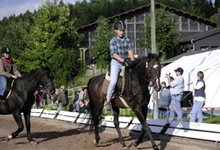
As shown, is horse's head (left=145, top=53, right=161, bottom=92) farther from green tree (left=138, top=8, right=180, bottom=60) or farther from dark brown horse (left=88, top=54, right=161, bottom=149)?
green tree (left=138, top=8, right=180, bottom=60)

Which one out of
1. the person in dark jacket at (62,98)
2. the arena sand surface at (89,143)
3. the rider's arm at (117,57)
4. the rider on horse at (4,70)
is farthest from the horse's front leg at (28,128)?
the person in dark jacket at (62,98)

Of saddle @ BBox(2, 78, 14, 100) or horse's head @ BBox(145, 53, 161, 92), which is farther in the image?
saddle @ BBox(2, 78, 14, 100)

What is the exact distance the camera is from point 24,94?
9656 millimetres

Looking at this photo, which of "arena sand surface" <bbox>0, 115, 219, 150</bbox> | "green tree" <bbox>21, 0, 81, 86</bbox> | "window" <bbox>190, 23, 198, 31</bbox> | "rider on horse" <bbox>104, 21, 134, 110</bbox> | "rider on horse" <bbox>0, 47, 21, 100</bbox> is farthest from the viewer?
"window" <bbox>190, 23, 198, 31</bbox>

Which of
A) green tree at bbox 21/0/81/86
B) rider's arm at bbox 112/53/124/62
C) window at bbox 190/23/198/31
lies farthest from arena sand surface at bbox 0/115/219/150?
window at bbox 190/23/198/31

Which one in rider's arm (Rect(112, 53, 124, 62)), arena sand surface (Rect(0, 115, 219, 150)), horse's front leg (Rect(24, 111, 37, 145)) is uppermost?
rider's arm (Rect(112, 53, 124, 62))

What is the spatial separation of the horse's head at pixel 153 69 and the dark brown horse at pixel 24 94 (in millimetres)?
3616

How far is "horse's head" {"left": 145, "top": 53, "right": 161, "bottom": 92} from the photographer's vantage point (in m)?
7.14

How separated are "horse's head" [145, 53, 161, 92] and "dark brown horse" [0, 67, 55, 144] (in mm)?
3616

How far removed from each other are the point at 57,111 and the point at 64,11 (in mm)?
29864

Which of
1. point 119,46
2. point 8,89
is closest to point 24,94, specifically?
point 8,89

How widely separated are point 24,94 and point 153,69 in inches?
182

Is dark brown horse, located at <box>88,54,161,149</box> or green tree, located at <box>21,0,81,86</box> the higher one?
green tree, located at <box>21,0,81,86</box>

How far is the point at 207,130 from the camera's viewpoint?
895 cm
